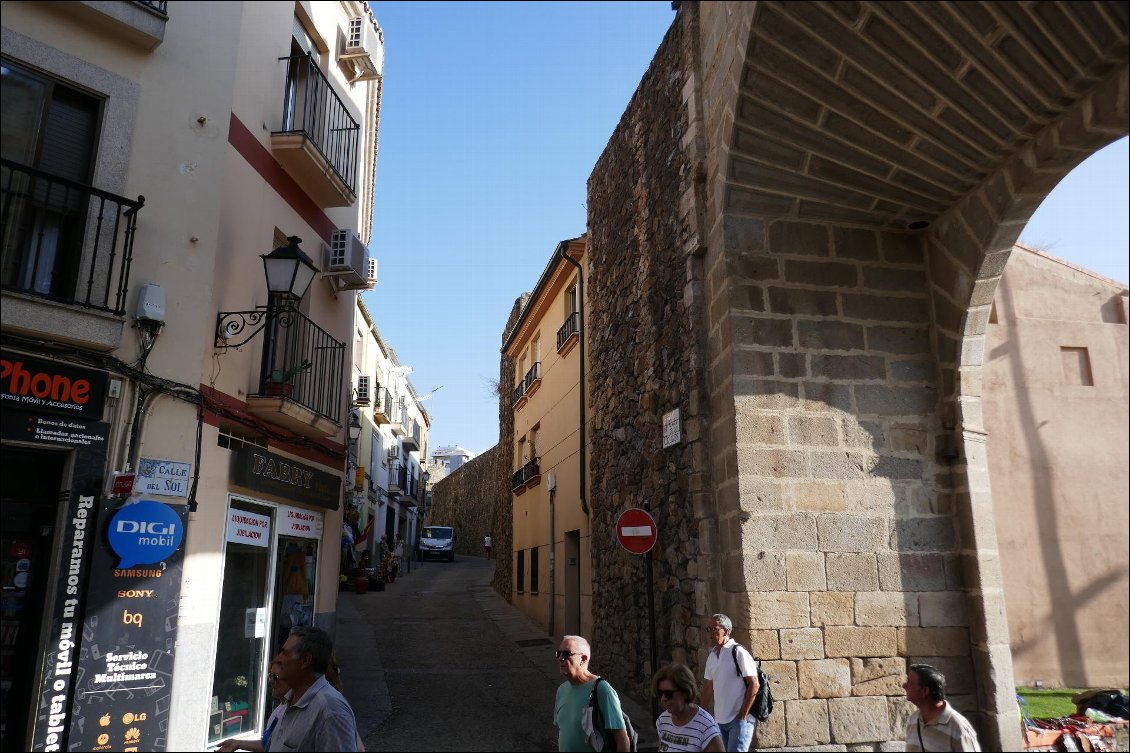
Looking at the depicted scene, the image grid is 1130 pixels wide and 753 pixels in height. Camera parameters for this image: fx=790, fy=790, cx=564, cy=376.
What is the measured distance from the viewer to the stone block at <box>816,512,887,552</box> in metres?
6.04

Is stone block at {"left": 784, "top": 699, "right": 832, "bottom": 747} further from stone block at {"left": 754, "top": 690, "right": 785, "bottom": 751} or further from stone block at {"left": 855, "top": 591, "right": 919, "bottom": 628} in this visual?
stone block at {"left": 855, "top": 591, "right": 919, "bottom": 628}

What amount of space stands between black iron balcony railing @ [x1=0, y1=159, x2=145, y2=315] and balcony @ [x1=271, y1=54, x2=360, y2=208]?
2003 mm

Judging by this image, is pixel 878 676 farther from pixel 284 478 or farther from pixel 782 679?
pixel 284 478

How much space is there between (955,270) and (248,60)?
6.35 meters

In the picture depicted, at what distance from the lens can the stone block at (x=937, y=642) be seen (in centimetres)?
593

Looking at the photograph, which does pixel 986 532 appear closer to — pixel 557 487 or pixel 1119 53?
pixel 1119 53

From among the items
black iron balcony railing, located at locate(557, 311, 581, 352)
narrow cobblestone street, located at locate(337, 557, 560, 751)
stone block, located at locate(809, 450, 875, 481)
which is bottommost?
narrow cobblestone street, located at locate(337, 557, 560, 751)

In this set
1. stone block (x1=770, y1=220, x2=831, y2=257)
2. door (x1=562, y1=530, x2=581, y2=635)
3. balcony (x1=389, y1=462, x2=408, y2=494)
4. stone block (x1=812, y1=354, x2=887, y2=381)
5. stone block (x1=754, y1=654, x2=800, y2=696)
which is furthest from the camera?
balcony (x1=389, y1=462, x2=408, y2=494)

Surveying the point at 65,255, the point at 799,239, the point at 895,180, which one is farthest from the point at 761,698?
the point at 65,255

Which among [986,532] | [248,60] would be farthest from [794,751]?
[248,60]

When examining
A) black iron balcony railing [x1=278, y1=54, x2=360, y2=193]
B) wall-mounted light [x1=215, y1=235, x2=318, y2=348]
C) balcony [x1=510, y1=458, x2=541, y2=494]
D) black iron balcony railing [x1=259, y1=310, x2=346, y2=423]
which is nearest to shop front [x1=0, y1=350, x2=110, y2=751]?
wall-mounted light [x1=215, y1=235, x2=318, y2=348]

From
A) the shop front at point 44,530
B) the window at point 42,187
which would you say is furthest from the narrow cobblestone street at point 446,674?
the window at point 42,187

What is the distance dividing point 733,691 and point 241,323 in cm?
484

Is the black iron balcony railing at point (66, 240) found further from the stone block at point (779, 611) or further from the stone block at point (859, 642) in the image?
the stone block at point (859, 642)
